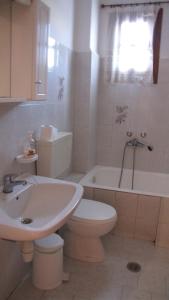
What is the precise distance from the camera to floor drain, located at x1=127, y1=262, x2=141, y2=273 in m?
2.18

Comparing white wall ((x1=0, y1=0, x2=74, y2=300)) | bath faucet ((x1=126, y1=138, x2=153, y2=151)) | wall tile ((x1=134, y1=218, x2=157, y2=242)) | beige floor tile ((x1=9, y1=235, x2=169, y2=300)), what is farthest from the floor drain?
bath faucet ((x1=126, y1=138, x2=153, y2=151))

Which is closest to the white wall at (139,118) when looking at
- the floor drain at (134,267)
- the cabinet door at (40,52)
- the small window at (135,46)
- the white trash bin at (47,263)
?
the small window at (135,46)

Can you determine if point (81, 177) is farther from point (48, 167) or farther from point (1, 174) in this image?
point (1, 174)

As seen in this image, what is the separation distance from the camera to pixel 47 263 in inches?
74.0

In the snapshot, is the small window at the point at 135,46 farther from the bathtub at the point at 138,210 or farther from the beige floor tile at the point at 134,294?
the beige floor tile at the point at 134,294

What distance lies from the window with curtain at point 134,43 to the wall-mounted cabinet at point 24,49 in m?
1.54

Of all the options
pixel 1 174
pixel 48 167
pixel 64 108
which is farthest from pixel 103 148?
pixel 1 174

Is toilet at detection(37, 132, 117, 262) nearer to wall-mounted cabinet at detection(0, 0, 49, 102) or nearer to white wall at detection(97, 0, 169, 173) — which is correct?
wall-mounted cabinet at detection(0, 0, 49, 102)

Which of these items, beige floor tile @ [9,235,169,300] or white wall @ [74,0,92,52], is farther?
white wall @ [74,0,92,52]

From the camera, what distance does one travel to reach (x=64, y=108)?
2705 mm

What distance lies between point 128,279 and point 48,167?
1.09m

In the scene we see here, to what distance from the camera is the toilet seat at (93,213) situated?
2100 millimetres

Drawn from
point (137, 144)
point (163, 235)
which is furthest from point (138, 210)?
point (137, 144)

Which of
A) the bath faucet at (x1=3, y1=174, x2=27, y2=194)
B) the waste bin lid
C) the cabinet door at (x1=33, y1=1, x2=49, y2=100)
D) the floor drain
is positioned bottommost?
the floor drain
